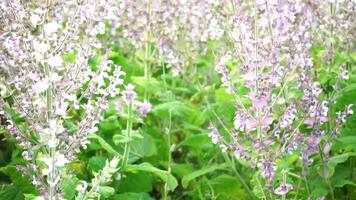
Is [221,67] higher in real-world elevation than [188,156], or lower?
higher

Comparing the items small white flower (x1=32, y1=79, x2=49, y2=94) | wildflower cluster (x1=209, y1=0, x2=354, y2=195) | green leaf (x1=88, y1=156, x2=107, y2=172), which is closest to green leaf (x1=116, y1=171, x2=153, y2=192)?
green leaf (x1=88, y1=156, x2=107, y2=172)

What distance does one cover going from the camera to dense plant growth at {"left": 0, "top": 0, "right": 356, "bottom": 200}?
299 cm

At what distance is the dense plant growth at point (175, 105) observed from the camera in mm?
2992

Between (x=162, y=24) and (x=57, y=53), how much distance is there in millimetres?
2146

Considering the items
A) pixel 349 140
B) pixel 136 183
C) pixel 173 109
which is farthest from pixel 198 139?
pixel 349 140

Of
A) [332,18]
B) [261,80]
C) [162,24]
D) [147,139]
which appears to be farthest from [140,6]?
[261,80]

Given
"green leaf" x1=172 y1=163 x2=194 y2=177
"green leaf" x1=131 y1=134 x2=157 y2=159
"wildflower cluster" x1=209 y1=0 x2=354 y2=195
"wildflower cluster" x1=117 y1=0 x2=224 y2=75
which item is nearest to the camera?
"wildflower cluster" x1=209 y1=0 x2=354 y2=195

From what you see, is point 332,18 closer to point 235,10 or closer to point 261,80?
point 235,10

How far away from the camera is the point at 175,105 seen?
4285 millimetres

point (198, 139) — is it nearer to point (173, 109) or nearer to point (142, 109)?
point (173, 109)

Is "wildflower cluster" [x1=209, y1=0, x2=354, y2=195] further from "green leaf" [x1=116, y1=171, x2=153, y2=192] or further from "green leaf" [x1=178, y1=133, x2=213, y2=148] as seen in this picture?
"green leaf" [x1=116, y1=171, x2=153, y2=192]

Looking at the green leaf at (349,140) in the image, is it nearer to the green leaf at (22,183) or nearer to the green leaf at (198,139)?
the green leaf at (198,139)

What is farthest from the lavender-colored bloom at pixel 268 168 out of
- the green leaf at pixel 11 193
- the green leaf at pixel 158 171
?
the green leaf at pixel 11 193

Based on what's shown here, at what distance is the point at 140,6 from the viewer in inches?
196
